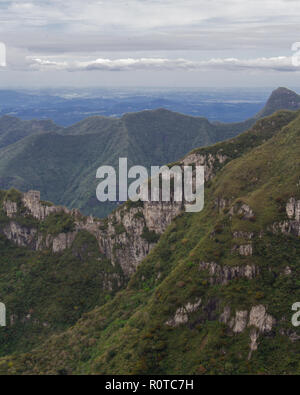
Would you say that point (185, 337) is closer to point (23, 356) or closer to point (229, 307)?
point (229, 307)

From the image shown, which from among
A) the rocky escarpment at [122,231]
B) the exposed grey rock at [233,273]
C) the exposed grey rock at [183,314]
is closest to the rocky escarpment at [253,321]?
the exposed grey rock at [183,314]

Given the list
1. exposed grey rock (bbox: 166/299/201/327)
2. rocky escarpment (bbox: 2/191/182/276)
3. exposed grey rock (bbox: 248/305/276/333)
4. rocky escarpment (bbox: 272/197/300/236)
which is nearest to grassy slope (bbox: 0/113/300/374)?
exposed grey rock (bbox: 166/299/201/327)

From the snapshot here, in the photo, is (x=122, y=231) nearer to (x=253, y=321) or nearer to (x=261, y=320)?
(x=253, y=321)

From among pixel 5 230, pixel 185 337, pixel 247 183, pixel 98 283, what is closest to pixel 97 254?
pixel 98 283

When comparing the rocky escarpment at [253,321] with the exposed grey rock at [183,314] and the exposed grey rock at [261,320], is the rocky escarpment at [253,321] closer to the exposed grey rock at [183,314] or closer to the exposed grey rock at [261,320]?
the exposed grey rock at [261,320]

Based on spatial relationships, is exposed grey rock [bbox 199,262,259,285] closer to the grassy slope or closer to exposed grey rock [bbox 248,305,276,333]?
the grassy slope

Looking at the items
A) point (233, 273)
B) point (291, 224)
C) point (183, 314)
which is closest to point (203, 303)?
point (183, 314)
